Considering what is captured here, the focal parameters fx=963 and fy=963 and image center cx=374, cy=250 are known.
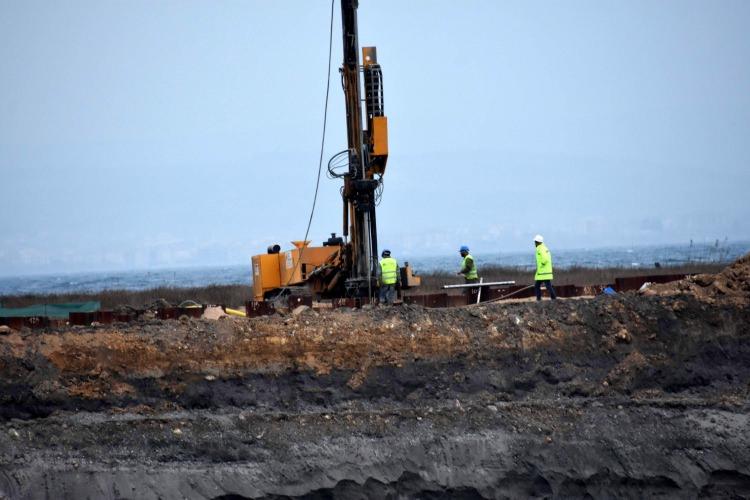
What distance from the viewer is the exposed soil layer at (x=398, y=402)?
12.7 metres

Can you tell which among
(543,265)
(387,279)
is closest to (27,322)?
(387,279)

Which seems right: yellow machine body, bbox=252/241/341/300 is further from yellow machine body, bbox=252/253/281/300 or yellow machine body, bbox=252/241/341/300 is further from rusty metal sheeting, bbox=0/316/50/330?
rusty metal sheeting, bbox=0/316/50/330

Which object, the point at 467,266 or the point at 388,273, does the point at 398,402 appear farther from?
the point at 467,266

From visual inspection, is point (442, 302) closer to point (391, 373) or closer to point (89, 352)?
point (391, 373)

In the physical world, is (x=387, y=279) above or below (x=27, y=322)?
above

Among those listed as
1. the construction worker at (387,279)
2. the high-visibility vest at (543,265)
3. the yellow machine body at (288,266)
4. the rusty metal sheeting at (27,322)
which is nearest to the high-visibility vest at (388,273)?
the construction worker at (387,279)

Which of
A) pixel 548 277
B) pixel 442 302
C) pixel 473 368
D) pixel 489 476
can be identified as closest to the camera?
pixel 489 476

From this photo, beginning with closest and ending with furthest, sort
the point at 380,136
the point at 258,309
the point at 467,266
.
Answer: the point at 258,309
the point at 380,136
the point at 467,266

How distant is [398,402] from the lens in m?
14.6

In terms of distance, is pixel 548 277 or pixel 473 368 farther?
pixel 548 277

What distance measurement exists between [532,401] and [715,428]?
8.43 feet

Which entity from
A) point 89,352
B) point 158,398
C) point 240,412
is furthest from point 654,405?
point 89,352

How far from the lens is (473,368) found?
1498 centimetres

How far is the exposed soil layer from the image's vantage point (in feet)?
41.7
